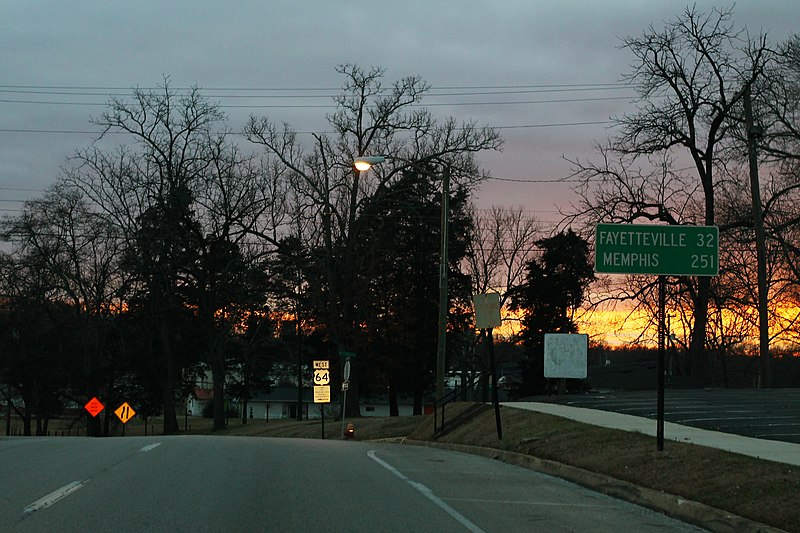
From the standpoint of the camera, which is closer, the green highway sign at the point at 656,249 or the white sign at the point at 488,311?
the green highway sign at the point at 656,249

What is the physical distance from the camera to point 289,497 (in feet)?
35.8

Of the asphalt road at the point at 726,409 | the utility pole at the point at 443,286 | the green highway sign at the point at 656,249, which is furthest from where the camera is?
the utility pole at the point at 443,286

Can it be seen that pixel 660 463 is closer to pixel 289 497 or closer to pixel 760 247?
pixel 289 497

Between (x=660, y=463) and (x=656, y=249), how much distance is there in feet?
10.6

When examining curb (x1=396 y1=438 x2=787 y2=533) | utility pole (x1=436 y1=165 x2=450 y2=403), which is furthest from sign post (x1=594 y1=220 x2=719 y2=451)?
utility pole (x1=436 y1=165 x2=450 y2=403)

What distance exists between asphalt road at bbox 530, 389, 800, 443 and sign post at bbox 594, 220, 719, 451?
11.7 feet

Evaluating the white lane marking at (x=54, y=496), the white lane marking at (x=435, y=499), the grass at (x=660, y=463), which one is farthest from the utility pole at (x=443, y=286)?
the white lane marking at (x=54, y=496)

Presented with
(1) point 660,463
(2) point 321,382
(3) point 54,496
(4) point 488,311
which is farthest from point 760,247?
(3) point 54,496

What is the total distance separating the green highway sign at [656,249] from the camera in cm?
1394

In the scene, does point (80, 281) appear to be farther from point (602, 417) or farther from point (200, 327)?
point (602, 417)

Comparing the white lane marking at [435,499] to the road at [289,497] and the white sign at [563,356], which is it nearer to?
the road at [289,497]

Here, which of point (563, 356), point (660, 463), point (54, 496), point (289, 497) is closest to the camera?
point (54, 496)

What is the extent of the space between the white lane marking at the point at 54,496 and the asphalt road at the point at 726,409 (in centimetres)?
1097

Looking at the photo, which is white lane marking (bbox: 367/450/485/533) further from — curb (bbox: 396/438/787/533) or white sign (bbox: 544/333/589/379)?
white sign (bbox: 544/333/589/379)
